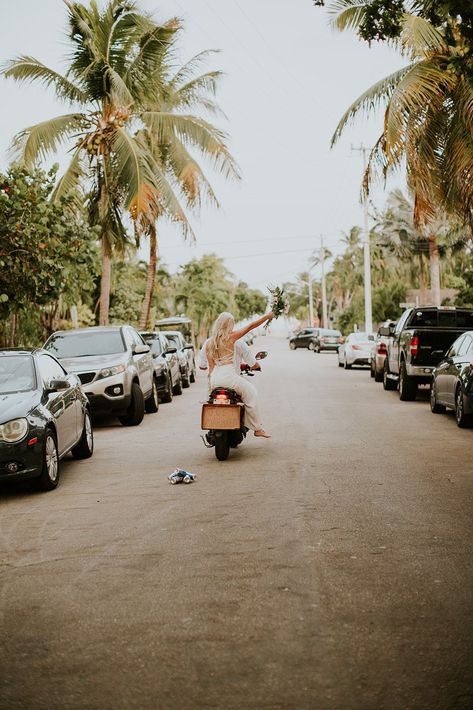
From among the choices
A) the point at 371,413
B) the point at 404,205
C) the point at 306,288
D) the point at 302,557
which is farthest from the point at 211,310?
the point at 306,288

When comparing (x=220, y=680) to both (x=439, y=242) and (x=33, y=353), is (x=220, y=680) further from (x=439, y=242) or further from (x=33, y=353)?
(x=439, y=242)

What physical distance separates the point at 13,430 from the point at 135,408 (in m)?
7.10

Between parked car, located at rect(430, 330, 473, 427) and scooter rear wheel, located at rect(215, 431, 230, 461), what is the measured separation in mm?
4755

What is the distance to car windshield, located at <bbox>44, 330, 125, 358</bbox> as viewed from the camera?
16.8 m

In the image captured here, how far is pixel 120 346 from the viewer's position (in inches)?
669

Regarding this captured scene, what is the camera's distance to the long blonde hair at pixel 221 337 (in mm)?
11320

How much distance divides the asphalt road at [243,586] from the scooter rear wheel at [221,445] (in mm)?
322

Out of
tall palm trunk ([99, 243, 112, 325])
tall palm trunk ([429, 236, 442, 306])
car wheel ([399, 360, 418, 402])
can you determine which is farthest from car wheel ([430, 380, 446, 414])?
tall palm trunk ([429, 236, 442, 306])

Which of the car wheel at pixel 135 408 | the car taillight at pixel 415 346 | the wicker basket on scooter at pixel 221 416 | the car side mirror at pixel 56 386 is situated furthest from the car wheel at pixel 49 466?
the car taillight at pixel 415 346

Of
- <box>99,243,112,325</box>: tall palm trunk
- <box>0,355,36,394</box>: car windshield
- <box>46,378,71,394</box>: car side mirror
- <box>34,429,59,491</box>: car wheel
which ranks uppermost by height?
<box>99,243,112,325</box>: tall palm trunk

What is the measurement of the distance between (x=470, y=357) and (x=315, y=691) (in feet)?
37.7

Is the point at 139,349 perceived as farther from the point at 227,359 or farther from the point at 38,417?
the point at 38,417

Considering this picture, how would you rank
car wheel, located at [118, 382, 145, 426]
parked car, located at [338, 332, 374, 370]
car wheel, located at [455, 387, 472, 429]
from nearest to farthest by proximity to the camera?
1. car wheel, located at [455, 387, 472, 429]
2. car wheel, located at [118, 382, 145, 426]
3. parked car, located at [338, 332, 374, 370]

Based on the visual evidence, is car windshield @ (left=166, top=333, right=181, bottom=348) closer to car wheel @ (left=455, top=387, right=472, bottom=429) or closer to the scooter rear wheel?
car wheel @ (left=455, top=387, right=472, bottom=429)
